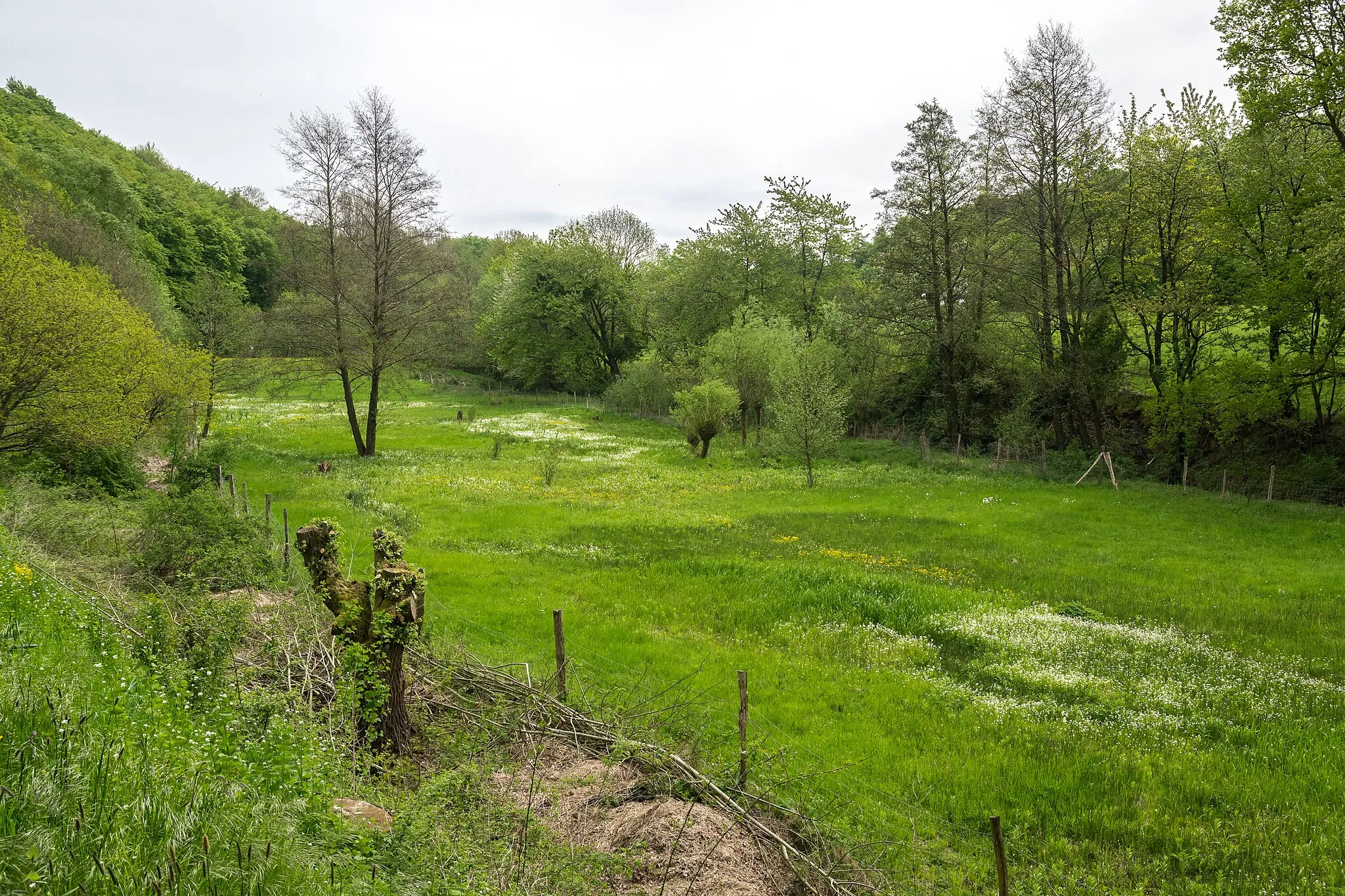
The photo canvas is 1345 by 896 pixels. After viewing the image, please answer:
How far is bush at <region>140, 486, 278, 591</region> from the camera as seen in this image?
11.5 metres

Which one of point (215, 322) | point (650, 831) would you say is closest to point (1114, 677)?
point (650, 831)

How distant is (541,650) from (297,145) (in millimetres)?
31630

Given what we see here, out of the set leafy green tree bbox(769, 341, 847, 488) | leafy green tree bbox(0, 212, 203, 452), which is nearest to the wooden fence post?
leafy green tree bbox(0, 212, 203, 452)

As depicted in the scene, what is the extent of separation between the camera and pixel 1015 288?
128 feet

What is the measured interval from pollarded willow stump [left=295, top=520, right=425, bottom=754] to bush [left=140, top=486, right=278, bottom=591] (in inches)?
174

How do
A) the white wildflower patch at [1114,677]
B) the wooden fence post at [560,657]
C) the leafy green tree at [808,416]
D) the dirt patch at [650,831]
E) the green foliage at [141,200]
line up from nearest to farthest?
the dirt patch at [650,831]
the wooden fence post at [560,657]
the white wildflower patch at [1114,677]
the leafy green tree at [808,416]
the green foliage at [141,200]

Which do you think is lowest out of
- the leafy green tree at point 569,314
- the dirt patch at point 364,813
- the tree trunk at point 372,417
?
the dirt patch at point 364,813

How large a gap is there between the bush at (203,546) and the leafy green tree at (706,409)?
2808cm

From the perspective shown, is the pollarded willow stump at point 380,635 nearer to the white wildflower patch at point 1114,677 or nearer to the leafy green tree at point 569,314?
the white wildflower patch at point 1114,677

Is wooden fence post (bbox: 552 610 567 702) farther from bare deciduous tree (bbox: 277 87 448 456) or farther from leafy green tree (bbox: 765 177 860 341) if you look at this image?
leafy green tree (bbox: 765 177 860 341)

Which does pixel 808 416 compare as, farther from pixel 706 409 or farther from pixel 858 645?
pixel 858 645

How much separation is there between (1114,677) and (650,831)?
927 centimetres

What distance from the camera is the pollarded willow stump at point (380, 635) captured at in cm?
705

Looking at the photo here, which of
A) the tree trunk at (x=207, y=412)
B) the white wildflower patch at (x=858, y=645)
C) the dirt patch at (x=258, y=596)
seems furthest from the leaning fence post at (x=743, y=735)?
the tree trunk at (x=207, y=412)
